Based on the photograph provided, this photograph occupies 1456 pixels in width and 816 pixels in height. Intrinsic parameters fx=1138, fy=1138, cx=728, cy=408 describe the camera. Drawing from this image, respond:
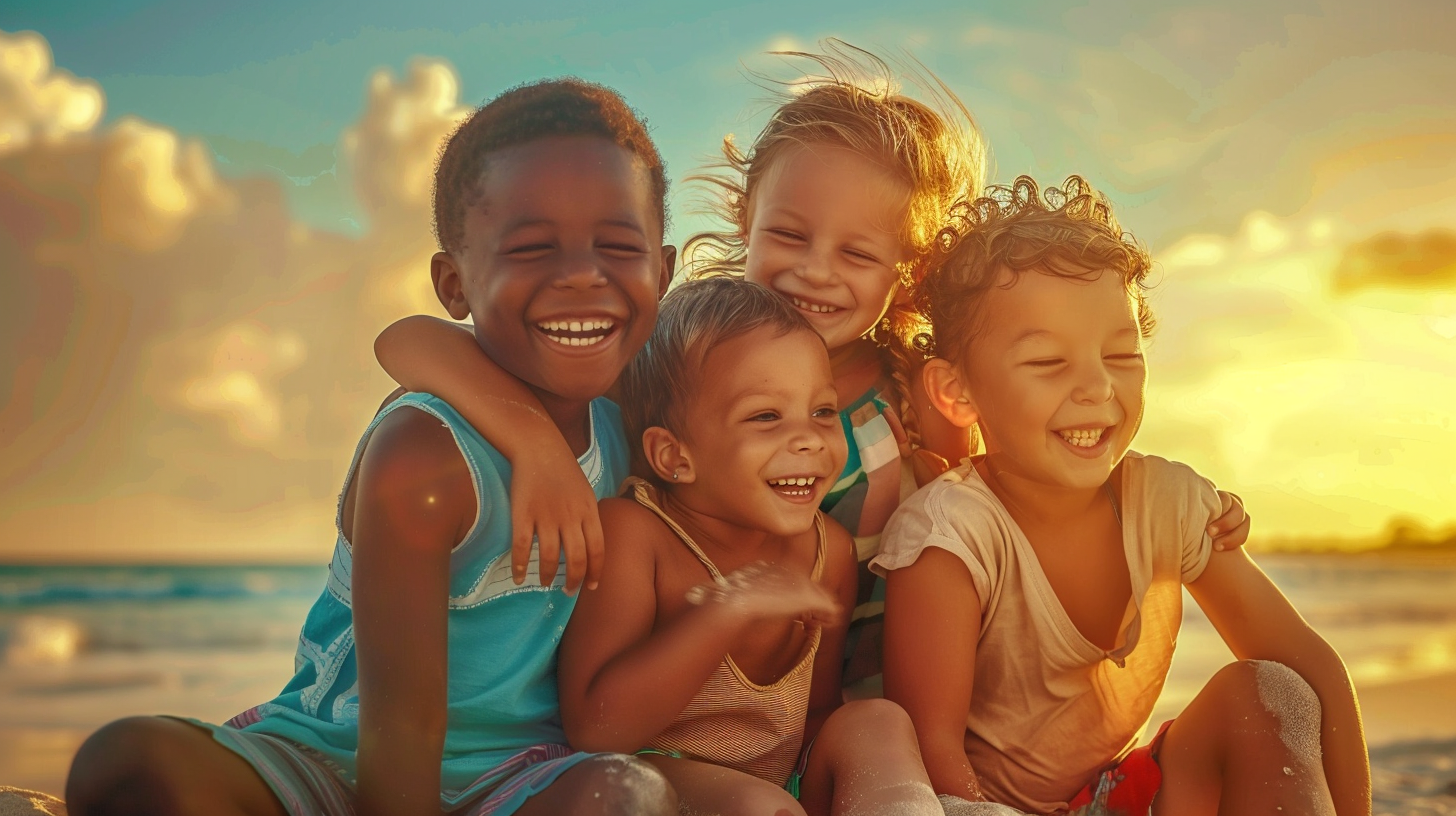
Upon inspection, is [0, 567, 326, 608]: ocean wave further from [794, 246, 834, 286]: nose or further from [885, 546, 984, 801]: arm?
[885, 546, 984, 801]: arm

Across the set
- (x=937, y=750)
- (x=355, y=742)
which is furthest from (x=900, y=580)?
(x=355, y=742)

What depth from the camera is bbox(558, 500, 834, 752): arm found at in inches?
83.4

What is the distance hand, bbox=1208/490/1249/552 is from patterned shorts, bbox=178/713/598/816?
1585 mm

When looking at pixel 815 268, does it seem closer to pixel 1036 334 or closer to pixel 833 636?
pixel 1036 334

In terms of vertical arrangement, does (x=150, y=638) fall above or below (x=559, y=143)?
below

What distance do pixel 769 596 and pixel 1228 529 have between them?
121 cm

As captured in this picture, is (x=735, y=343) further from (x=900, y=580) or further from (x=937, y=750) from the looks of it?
(x=937, y=750)

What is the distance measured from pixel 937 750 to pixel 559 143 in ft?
4.88

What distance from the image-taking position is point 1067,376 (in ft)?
8.43

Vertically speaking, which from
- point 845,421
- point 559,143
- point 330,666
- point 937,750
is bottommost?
point 937,750

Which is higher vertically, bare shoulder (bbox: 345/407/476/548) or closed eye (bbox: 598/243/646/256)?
closed eye (bbox: 598/243/646/256)

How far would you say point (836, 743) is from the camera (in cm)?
226

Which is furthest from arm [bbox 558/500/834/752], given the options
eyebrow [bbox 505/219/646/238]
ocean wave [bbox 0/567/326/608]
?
ocean wave [bbox 0/567/326/608]

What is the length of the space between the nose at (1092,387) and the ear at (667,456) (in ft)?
2.89
